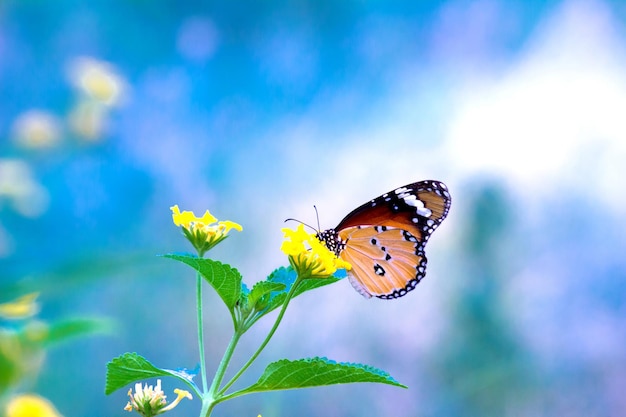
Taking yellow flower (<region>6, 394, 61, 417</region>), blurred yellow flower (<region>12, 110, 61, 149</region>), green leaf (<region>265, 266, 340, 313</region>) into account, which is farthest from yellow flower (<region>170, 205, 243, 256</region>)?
blurred yellow flower (<region>12, 110, 61, 149</region>)

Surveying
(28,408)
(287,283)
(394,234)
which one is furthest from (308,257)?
(394,234)

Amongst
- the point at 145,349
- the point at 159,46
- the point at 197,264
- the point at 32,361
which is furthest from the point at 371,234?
the point at 159,46

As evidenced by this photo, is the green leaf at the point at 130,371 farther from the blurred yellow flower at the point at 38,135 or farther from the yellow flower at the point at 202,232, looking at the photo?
the blurred yellow flower at the point at 38,135

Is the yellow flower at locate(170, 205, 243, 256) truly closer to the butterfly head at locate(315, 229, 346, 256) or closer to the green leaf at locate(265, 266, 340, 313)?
the green leaf at locate(265, 266, 340, 313)

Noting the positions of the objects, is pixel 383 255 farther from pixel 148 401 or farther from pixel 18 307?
pixel 18 307

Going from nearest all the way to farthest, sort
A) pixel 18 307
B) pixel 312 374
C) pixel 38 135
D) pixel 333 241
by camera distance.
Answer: pixel 18 307, pixel 312 374, pixel 333 241, pixel 38 135

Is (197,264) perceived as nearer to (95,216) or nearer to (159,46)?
(95,216)
